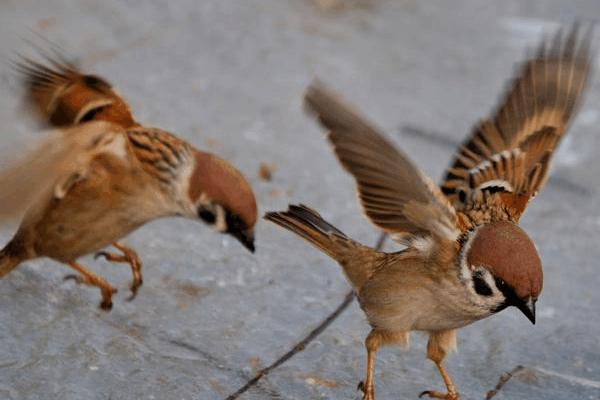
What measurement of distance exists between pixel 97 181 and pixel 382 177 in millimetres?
949

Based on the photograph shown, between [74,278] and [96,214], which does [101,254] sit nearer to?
[74,278]

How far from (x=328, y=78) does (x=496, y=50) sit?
110 centimetres

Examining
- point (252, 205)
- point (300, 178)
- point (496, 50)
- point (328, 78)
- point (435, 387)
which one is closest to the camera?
point (252, 205)

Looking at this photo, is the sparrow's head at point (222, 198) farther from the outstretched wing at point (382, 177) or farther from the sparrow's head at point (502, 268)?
the sparrow's head at point (502, 268)

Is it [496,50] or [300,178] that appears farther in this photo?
[496,50]

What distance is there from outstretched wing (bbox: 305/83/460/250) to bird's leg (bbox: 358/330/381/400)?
16.5 inches

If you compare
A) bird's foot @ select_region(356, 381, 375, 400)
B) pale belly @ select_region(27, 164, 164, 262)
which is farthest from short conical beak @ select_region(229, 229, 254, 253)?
bird's foot @ select_region(356, 381, 375, 400)

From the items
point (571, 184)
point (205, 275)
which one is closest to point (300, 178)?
point (205, 275)

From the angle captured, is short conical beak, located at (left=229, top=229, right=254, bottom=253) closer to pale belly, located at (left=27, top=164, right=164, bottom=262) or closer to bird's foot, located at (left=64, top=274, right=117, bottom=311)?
pale belly, located at (left=27, top=164, right=164, bottom=262)

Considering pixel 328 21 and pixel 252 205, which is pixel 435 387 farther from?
pixel 328 21

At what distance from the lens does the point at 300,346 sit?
3.81 m

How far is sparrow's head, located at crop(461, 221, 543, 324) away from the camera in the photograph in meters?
3.12

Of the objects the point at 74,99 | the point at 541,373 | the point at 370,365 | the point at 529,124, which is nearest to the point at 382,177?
the point at 370,365

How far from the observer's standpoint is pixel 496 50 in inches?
247
